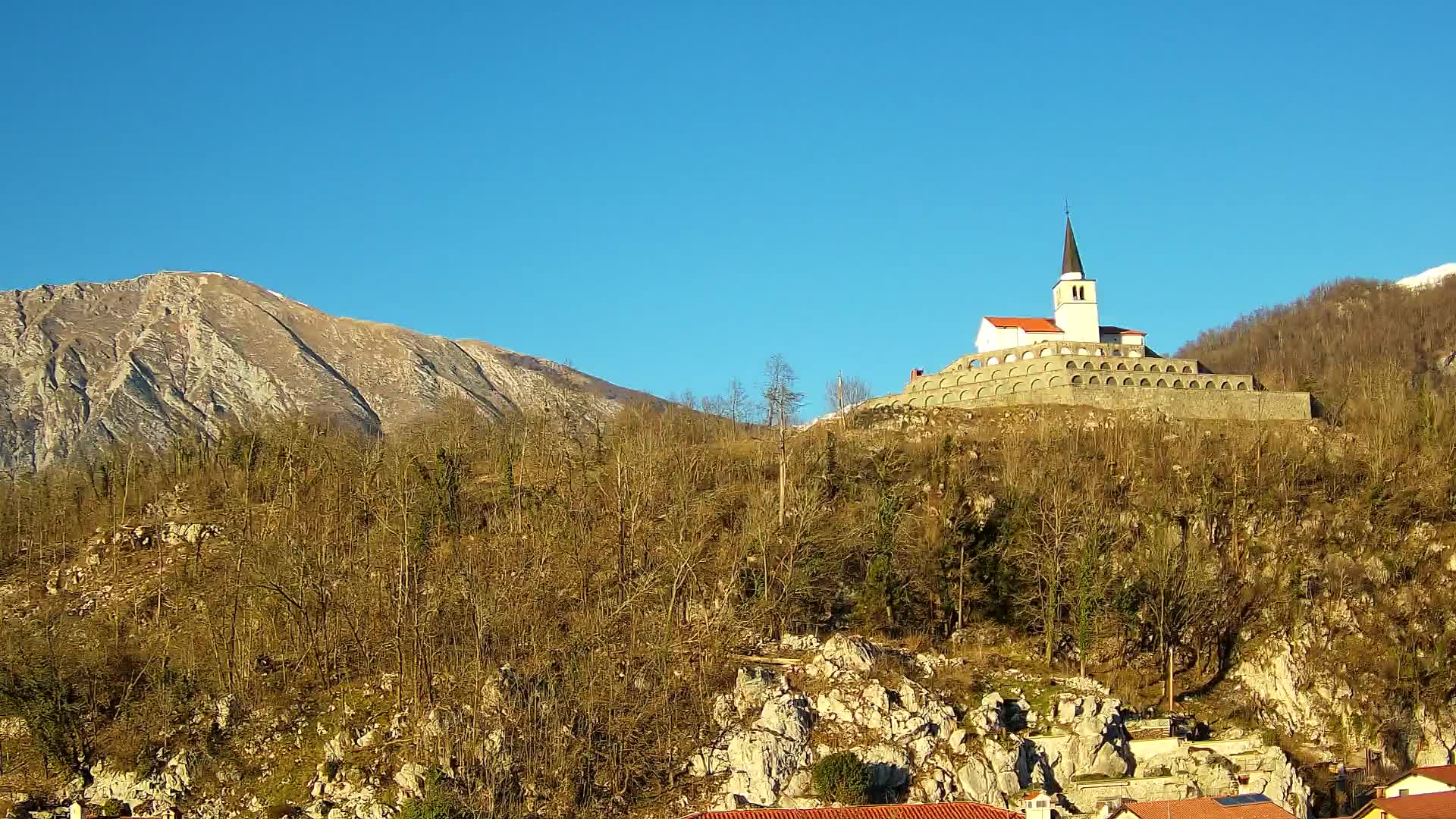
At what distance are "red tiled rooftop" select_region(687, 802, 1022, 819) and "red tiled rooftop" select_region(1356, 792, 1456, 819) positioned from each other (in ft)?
34.3

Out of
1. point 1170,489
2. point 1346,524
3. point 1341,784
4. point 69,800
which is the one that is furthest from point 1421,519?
point 69,800

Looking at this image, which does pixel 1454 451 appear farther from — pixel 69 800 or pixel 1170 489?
pixel 69 800

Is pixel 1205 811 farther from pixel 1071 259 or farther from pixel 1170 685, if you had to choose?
pixel 1071 259

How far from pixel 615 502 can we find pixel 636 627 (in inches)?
386

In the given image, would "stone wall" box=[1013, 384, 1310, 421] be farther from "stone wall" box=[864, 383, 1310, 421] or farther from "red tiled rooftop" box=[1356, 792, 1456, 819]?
"red tiled rooftop" box=[1356, 792, 1456, 819]

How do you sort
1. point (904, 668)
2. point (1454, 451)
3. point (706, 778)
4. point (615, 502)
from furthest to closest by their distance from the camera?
point (1454, 451)
point (615, 502)
point (904, 668)
point (706, 778)

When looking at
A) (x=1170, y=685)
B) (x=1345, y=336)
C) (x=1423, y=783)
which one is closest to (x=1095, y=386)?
(x=1170, y=685)

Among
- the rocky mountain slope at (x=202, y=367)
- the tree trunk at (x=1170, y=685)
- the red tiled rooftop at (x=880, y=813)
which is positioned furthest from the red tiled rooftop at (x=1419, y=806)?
the rocky mountain slope at (x=202, y=367)

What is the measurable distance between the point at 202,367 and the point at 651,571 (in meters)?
97.8

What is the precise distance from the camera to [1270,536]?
196 ft

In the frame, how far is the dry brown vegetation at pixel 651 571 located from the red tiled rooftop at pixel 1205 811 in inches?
439

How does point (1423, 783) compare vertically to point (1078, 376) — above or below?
below

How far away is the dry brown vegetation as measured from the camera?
47.2 m

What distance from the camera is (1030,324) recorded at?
82.4 meters
